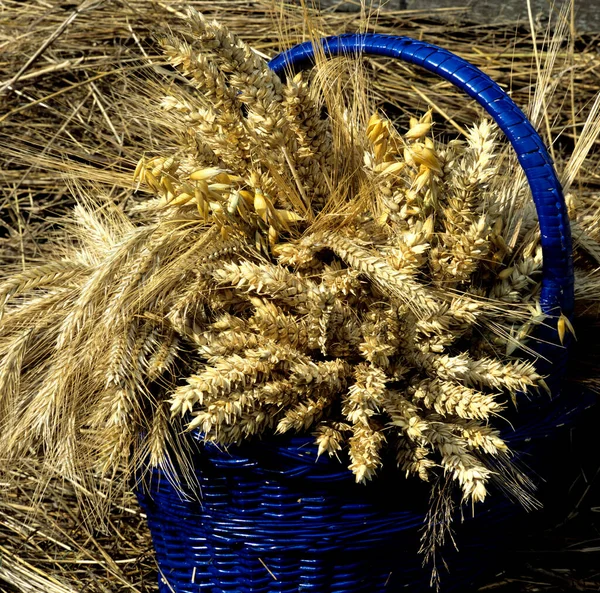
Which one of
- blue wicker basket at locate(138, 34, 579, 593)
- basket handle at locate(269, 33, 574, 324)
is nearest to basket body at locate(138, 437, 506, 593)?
blue wicker basket at locate(138, 34, 579, 593)

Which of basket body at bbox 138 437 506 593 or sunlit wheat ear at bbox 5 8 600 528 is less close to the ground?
sunlit wheat ear at bbox 5 8 600 528

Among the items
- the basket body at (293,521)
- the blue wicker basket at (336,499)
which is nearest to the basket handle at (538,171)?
the blue wicker basket at (336,499)

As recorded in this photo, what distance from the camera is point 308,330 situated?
0.96 m

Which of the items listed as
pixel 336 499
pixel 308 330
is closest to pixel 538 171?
pixel 308 330

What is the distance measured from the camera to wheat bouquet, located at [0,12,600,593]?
0.94 m

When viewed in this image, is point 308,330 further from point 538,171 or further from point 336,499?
point 538,171

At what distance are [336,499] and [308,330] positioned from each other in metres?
0.23

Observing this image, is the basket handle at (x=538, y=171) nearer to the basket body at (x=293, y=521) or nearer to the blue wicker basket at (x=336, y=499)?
the blue wicker basket at (x=336, y=499)

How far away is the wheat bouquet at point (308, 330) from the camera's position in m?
0.94

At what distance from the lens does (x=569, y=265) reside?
38.6 inches

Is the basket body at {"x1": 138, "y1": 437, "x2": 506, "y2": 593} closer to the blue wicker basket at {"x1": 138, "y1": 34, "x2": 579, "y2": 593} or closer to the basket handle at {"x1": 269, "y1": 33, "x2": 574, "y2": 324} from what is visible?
the blue wicker basket at {"x1": 138, "y1": 34, "x2": 579, "y2": 593}

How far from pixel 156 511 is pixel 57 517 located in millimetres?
533

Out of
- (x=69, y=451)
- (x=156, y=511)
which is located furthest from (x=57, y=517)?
(x=69, y=451)

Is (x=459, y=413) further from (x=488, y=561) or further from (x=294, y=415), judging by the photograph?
(x=488, y=561)
